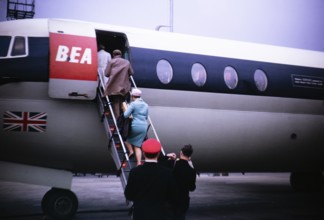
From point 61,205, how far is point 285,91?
25.0 ft

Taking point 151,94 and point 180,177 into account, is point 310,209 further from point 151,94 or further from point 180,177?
point 180,177

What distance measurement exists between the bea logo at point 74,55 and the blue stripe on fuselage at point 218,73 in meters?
1.29

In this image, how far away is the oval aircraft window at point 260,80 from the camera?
1146 cm

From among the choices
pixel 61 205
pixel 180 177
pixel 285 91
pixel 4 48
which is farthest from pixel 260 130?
pixel 4 48

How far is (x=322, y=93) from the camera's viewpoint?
1256cm

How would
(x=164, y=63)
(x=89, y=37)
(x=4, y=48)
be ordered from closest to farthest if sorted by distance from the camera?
(x=4, y=48), (x=89, y=37), (x=164, y=63)

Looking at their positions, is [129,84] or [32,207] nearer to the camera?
[129,84]

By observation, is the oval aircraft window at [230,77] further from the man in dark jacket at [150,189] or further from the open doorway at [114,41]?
the man in dark jacket at [150,189]

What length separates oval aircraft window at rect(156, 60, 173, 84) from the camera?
32.8 feet

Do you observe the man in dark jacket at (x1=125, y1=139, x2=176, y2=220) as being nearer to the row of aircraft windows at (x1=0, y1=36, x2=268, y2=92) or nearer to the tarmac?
the row of aircraft windows at (x1=0, y1=36, x2=268, y2=92)

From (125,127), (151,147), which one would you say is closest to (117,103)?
(125,127)

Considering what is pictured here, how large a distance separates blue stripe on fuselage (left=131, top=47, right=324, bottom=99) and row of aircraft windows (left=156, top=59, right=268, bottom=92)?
0.32 ft

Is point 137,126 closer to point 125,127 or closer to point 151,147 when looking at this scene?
point 125,127

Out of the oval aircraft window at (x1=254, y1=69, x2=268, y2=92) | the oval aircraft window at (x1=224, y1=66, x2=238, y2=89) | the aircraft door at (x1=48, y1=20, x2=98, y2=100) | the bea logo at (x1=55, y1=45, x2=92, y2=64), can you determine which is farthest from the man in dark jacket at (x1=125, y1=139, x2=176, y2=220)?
the oval aircraft window at (x1=254, y1=69, x2=268, y2=92)
